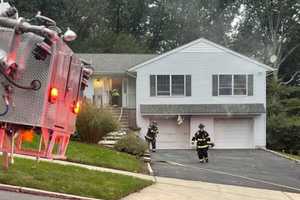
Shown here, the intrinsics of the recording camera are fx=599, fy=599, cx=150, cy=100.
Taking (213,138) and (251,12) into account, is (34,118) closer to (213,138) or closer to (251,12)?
(213,138)

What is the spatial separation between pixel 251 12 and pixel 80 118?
117ft

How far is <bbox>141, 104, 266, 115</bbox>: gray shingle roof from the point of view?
33688mm

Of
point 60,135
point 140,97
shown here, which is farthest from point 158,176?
point 140,97

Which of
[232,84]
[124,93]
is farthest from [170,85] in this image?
[124,93]

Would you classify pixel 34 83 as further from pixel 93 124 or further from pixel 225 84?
pixel 225 84

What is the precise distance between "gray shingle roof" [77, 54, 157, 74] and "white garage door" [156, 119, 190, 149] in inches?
177

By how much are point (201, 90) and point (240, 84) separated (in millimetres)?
2310

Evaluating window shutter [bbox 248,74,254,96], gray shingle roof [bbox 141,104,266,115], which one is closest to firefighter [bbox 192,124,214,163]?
gray shingle roof [bbox 141,104,266,115]

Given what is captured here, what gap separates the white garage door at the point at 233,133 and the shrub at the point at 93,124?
516 inches

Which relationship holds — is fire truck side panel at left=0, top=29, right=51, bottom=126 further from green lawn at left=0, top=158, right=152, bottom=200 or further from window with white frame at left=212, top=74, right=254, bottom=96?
window with white frame at left=212, top=74, right=254, bottom=96

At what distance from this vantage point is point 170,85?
34.4 metres

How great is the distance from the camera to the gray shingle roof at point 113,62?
37.0 m

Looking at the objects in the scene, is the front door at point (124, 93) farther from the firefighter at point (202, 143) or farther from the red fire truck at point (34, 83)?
the red fire truck at point (34, 83)

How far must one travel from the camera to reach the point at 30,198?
10430mm
